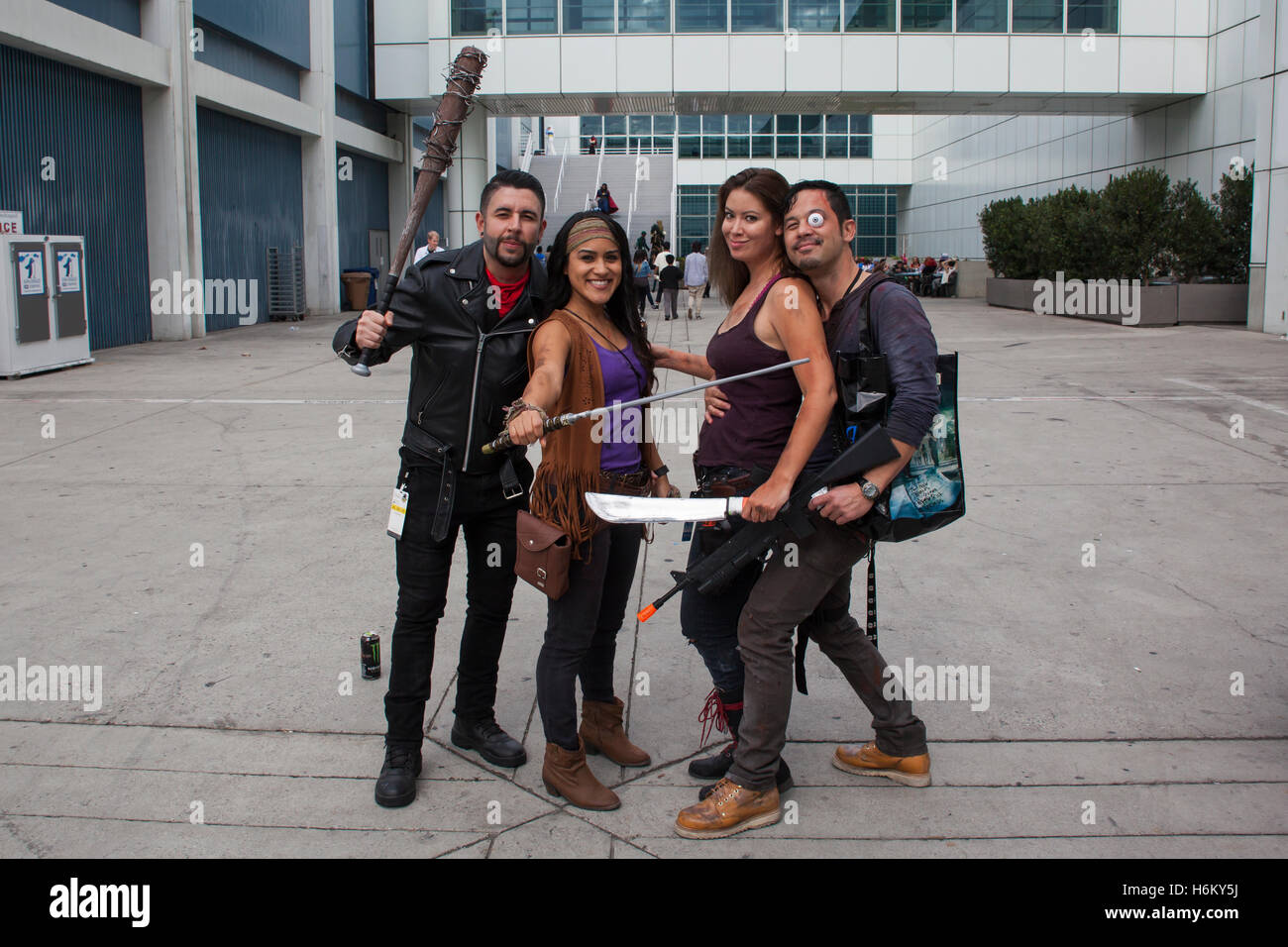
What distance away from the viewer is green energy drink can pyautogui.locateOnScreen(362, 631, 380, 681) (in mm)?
4434

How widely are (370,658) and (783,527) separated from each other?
1979 mm

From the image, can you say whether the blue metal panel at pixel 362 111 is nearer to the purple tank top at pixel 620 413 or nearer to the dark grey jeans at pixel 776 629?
the purple tank top at pixel 620 413

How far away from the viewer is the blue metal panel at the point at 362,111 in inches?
1017

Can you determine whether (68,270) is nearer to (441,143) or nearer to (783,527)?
(441,143)

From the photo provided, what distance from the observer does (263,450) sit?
8.81 metres

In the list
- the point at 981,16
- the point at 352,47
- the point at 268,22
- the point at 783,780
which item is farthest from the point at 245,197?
the point at 783,780

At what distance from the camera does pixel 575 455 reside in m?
3.30

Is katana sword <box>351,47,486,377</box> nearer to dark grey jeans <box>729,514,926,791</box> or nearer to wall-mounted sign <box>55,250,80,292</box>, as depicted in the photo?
dark grey jeans <box>729,514,926,791</box>

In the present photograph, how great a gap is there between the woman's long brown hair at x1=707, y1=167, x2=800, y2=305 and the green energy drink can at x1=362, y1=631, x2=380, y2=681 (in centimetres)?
197

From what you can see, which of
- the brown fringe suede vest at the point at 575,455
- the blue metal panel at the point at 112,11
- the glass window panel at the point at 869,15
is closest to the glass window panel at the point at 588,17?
the glass window panel at the point at 869,15

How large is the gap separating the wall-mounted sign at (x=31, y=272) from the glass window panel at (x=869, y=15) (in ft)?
58.6
